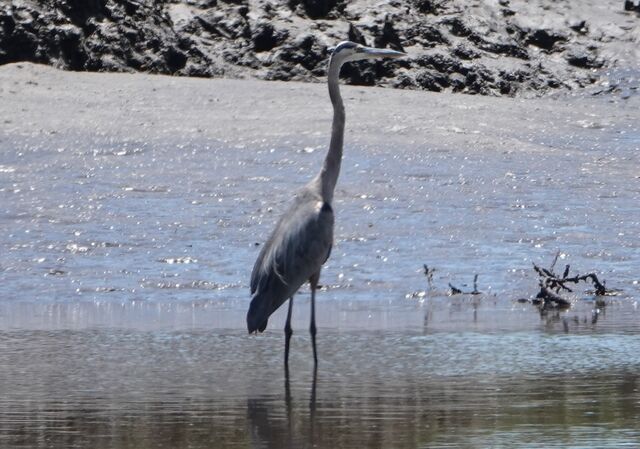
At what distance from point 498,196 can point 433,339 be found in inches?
178

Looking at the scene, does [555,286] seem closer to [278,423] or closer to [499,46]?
[278,423]

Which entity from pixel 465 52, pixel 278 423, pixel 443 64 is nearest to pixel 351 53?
pixel 278 423

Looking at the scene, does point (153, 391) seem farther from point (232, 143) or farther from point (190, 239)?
point (232, 143)

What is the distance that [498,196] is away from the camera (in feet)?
39.5

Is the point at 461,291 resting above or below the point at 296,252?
below

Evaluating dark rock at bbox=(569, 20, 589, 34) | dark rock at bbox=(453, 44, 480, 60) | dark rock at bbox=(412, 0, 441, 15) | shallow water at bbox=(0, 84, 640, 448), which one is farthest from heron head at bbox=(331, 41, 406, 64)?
dark rock at bbox=(569, 20, 589, 34)

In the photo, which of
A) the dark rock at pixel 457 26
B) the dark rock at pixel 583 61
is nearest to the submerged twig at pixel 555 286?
the dark rock at pixel 457 26

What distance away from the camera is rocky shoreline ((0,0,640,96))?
1568 centimetres

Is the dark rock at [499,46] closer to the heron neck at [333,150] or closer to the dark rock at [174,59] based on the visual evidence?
the dark rock at [174,59]

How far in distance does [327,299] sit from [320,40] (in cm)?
694

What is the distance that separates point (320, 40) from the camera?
16.0 meters

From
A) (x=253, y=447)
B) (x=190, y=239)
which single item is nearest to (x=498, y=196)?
(x=190, y=239)

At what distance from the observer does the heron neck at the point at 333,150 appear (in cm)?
806

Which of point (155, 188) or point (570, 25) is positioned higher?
point (570, 25)
